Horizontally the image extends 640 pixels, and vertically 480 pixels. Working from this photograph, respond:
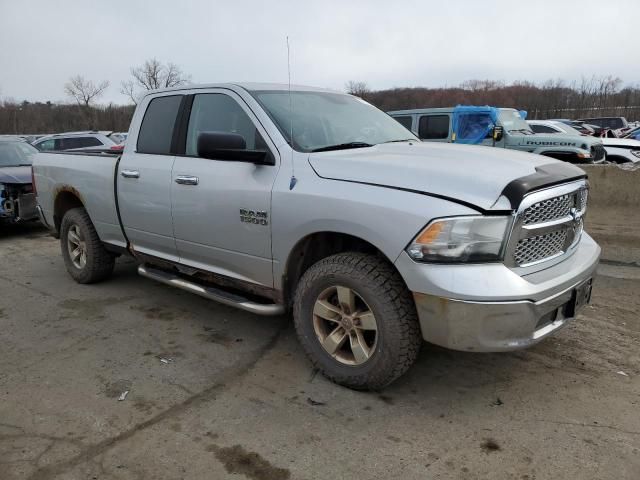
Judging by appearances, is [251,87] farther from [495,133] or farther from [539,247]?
[495,133]

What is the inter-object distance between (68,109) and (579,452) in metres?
65.5

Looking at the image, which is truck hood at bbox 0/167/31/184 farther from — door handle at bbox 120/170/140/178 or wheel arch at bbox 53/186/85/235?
door handle at bbox 120/170/140/178

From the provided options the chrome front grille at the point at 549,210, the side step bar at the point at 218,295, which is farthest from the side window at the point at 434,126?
the chrome front grille at the point at 549,210

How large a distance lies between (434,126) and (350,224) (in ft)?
32.4

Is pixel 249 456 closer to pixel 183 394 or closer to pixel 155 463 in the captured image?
pixel 155 463

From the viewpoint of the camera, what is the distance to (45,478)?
2441mm

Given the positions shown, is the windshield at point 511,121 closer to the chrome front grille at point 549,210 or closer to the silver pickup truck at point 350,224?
the silver pickup truck at point 350,224

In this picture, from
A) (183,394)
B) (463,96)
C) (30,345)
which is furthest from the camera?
(463,96)

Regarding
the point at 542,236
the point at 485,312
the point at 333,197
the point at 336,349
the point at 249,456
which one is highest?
the point at 333,197

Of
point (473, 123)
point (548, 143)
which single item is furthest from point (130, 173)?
point (548, 143)

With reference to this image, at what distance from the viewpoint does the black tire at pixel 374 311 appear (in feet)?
9.37

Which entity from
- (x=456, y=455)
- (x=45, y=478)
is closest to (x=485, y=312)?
(x=456, y=455)

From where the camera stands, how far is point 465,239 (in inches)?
103

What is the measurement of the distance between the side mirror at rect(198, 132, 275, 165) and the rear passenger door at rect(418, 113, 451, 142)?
9.27 metres
